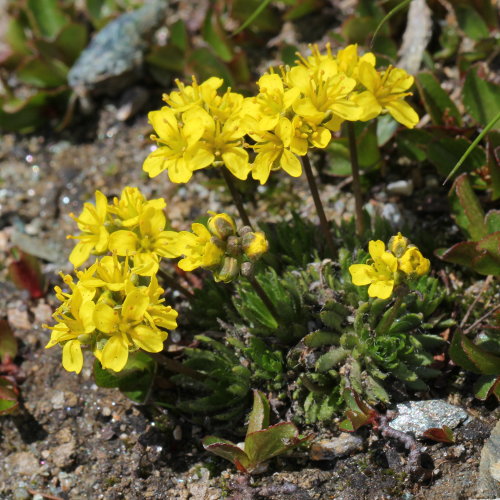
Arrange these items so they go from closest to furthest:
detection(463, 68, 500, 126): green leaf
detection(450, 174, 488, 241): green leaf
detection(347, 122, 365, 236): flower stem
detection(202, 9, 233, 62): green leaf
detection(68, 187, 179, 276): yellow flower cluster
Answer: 1. detection(68, 187, 179, 276): yellow flower cluster
2. detection(347, 122, 365, 236): flower stem
3. detection(450, 174, 488, 241): green leaf
4. detection(463, 68, 500, 126): green leaf
5. detection(202, 9, 233, 62): green leaf

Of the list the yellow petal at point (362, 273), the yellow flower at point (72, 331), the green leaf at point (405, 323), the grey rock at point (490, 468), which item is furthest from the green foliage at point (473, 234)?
the yellow flower at point (72, 331)

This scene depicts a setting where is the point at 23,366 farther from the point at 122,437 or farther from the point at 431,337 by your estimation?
the point at 431,337

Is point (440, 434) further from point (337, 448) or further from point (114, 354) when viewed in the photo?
point (114, 354)

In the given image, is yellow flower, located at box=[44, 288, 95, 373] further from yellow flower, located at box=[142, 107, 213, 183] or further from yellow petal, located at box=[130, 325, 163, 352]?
yellow flower, located at box=[142, 107, 213, 183]

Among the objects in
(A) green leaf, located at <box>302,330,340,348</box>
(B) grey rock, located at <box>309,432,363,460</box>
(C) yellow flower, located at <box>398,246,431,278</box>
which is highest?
(C) yellow flower, located at <box>398,246,431,278</box>

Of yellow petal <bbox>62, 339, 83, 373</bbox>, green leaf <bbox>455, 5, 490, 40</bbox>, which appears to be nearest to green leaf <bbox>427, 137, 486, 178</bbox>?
green leaf <bbox>455, 5, 490, 40</bbox>
